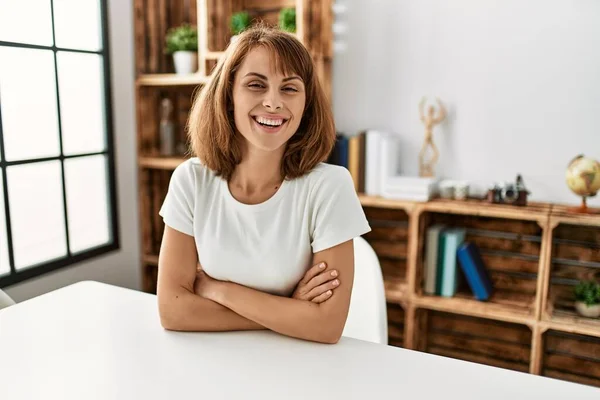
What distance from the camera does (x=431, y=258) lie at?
91.6 inches

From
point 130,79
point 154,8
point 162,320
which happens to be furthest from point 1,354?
point 154,8

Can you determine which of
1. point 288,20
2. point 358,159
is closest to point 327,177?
point 358,159

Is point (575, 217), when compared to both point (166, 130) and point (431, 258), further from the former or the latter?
point (166, 130)

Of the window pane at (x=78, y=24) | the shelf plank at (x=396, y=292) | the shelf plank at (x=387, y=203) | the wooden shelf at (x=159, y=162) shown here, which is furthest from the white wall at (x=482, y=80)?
the window pane at (x=78, y=24)

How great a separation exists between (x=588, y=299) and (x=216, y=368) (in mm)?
1634

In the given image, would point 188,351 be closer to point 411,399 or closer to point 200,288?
point 200,288

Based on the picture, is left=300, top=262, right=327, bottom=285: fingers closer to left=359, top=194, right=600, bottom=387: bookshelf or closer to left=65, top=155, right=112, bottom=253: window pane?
left=359, top=194, right=600, bottom=387: bookshelf

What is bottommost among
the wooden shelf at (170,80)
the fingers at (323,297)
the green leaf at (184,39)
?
the fingers at (323,297)

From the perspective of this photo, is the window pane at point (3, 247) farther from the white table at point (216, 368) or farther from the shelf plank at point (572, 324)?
the shelf plank at point (572, 324)

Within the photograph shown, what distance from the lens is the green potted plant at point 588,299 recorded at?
2.07 m

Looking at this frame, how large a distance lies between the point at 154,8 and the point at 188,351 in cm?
217

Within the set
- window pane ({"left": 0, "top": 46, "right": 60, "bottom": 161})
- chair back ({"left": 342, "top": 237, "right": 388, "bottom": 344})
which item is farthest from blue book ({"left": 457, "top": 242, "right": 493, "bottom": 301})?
window pane ({"left": 0, "top": 46, "right": 60, "bottom": 161})

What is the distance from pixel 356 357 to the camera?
1.12 meters

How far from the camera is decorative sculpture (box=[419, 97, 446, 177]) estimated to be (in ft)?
7.92
